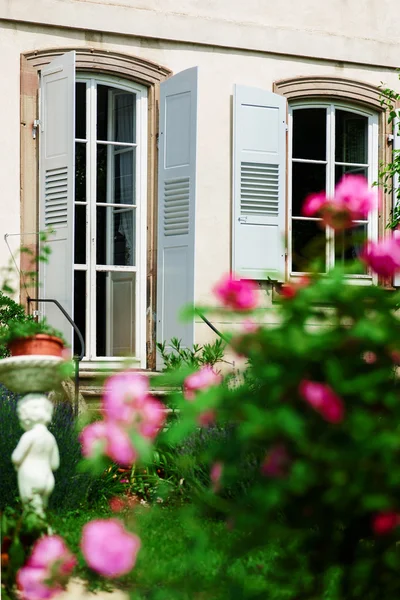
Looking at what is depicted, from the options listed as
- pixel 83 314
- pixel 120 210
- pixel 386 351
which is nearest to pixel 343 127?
pixel 120 210

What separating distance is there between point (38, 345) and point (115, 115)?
4.85 metres

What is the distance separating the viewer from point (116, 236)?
29.3ft

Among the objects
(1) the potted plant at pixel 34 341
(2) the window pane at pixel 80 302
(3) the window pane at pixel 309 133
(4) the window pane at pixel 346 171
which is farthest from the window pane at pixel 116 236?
(1) the potted plant at pixel 34 341

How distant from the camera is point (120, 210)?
29.2ft

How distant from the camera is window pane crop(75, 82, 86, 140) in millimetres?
8758

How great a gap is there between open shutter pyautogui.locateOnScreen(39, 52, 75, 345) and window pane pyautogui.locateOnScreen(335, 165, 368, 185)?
2.64 m

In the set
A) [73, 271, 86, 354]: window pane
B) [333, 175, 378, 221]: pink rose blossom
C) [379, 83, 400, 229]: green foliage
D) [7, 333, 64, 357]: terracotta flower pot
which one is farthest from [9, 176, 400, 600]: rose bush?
[73, 271, 86, 354]: window pane

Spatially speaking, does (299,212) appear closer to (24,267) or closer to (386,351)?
(24,267)

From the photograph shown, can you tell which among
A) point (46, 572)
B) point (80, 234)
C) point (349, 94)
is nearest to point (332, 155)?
point (349, 94)

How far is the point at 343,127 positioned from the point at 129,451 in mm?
7479

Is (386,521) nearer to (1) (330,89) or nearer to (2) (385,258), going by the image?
(2) (385,258)

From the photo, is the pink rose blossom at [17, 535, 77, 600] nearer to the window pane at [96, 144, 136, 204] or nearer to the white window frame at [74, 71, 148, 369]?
the white window frame at [74, 71, 148, 369]

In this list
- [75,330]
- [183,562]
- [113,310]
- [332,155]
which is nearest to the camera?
[183,562]

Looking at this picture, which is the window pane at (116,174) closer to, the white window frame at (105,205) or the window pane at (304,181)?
the white window frame at (105,205)
